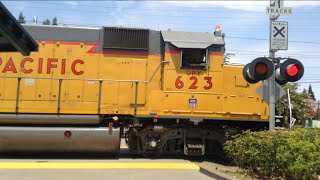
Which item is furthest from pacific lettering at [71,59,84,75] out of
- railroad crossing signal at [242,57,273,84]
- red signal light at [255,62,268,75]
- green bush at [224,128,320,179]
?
red signal light at [255,62,268,75]

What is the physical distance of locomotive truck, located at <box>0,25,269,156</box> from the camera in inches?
547

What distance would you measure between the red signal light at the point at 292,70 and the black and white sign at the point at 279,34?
52 cm

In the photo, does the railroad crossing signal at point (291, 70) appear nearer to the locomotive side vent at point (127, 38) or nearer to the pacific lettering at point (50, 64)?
the locomotive side vent at point (127, 38)

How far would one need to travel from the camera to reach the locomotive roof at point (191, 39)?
14328 mm

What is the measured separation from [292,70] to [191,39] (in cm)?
485

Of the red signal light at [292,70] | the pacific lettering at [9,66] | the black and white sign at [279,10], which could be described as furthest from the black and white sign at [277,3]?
the pacific lettering at [9,66]

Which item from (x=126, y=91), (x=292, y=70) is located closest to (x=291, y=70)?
(x=292, y=70)

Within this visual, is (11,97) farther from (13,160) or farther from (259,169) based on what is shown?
(259,169)

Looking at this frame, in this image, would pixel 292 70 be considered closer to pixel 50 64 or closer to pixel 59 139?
pixel 59 139

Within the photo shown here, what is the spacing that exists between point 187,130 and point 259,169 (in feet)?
15.7

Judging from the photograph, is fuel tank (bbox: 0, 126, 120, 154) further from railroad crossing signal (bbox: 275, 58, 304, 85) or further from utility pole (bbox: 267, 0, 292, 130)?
railroad crossing signal (bbox: 275, 58, 304, 85)

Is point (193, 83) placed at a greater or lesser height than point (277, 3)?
lesser

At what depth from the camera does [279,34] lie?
34.4ft

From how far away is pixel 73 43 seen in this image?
564 inches
